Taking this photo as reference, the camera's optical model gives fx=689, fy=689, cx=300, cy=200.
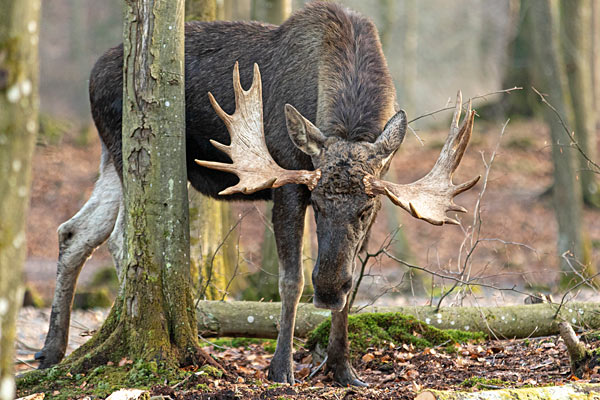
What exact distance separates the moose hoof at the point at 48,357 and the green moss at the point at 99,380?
1401 mm

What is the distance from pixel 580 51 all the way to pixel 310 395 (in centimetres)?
1398

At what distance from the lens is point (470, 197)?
1942cm

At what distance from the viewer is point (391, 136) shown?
586 cm

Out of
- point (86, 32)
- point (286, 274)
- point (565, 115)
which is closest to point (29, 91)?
point (286, 274)

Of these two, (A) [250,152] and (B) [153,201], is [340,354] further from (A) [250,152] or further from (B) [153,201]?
(B) [153,201]

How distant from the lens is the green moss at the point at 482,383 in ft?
17.3

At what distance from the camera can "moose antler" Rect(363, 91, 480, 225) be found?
5.47 m

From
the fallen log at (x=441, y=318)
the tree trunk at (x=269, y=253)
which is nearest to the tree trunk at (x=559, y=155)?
the tree trunk at (x=269, y=253)

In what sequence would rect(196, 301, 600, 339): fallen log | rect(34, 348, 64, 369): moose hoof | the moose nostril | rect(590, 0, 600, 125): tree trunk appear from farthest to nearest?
rect(590, 0, 600, 125): tree trunk < rect(196, 301, 600, 339): fallen log < rect(34, 348, 64, 369): moose hoof < the moose nostril

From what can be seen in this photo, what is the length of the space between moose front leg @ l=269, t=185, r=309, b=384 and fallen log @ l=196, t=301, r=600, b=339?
1.18 metres

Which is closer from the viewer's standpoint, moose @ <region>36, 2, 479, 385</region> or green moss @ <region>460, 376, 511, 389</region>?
green moss @ <region>460, 376, 511, 389</region>

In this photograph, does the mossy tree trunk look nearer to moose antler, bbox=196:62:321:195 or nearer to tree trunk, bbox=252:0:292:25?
moose antler, bbox=196:62:321:195

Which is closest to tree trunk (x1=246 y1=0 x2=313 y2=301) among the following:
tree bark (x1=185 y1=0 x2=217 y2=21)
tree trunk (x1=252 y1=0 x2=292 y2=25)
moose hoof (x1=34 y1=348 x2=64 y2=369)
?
tree trunk (x1=252 y1=0 x2=292 y2=25)

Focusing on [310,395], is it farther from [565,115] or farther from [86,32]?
[86,32]
